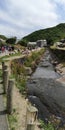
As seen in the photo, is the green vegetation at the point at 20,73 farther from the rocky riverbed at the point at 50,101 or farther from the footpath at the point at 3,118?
the footpath at the point at 3,118

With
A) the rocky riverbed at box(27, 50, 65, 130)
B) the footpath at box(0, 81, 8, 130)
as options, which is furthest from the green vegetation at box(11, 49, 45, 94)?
the footpath at box(0, 81, 8, 130)

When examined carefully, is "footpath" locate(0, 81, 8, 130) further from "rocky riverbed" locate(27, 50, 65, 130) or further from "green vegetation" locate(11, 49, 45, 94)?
"green vegetation" locate(11, 49, 45, 94)

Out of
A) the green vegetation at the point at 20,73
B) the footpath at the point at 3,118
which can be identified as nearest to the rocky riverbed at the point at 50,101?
the green vegetation at the point at 20,73

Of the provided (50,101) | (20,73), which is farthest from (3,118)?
(20,73)

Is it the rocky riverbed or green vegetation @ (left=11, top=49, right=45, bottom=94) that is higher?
green vegetation @ (left=11, top=49, right=45, bottom=94)

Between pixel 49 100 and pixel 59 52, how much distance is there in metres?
55.7

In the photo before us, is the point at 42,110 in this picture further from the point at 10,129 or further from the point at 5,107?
the point at 10,129

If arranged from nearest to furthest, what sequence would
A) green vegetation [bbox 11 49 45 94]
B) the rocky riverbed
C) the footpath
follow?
the footpath
the rocky riverbed
green vegetation [bbox 11 49 45 94]

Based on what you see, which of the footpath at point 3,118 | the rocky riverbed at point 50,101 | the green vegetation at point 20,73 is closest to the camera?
the footpath at point 3,118

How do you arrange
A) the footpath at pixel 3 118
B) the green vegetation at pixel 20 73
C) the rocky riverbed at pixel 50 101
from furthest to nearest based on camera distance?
1. the green vegetation at pixel 20 73
2. the rocky riverbed at pixel 50 101
3. the footpath at pixel 3 118

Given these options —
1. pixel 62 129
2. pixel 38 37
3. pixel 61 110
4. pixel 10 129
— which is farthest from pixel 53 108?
pixel 38 37

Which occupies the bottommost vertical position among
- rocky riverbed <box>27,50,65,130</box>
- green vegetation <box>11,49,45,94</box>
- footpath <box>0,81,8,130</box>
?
rocky riverbed <box>27,50,65,130</box>

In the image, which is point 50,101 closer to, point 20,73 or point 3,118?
point 20,73

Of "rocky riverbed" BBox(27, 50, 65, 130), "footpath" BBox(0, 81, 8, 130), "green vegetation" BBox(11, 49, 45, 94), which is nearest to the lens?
"footpath" BBox(0, 81, 8, 130)
